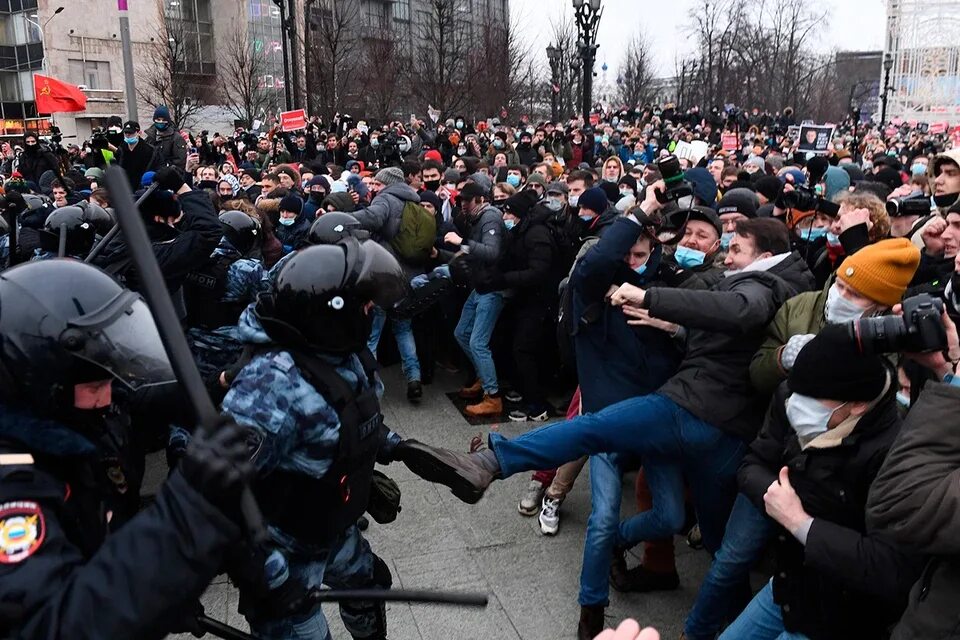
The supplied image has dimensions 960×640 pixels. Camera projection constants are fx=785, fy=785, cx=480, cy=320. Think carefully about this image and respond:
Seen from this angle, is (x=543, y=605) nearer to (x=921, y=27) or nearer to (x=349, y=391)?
(x=349, y=391)

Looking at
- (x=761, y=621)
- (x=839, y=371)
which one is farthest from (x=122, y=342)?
(x=761, y=621)

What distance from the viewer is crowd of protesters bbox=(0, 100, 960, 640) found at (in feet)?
7.97

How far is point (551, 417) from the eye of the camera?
673cm

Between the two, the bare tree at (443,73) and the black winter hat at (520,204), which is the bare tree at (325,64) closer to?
the bare tree at (443,73)

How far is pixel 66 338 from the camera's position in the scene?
181cm

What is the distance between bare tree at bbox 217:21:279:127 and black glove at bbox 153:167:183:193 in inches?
874

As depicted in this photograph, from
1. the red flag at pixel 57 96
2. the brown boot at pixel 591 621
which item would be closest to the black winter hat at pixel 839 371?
the brown boot at pixel 591 621

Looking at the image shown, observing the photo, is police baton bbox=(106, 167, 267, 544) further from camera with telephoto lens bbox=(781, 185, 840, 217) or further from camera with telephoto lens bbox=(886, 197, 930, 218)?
camera with telephoto lens bbox=(886, 197, 930, 218)

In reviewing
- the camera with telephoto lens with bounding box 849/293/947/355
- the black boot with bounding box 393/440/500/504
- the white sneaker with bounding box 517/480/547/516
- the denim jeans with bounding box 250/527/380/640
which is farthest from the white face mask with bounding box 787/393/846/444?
the white sneaker with bounding box 517/480/547/516

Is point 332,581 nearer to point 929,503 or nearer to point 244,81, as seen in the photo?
point 929,503

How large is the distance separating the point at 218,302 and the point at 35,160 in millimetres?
11594

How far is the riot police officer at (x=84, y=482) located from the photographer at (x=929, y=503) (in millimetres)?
1622

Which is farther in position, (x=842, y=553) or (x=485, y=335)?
(x=485, y=335)

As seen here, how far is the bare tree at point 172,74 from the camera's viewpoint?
26594 mm
